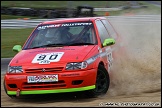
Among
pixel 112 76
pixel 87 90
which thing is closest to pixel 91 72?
pixel 87 90

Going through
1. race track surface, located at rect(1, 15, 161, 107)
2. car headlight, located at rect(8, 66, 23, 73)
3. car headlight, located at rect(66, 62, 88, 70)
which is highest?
car headlight, located at rect(66, 62, 88, 70)

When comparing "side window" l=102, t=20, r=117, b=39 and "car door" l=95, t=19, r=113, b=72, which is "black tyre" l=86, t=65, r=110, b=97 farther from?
"side window" l=102, t=20, r=117, b=39

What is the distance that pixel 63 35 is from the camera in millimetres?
7793

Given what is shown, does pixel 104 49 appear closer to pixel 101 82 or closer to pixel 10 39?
pixel 101 82

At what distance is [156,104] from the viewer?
5.83 m

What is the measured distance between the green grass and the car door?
5.67 meters

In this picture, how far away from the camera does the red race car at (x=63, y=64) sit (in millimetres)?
6578

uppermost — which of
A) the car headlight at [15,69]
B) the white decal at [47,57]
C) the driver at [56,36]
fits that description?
the driver at [56,36]

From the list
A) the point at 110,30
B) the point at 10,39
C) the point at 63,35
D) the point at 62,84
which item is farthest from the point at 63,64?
the point at 10,39

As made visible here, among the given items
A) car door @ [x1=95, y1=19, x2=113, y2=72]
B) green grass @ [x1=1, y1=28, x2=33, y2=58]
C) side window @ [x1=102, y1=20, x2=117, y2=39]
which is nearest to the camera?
car door @ [x1=95, y1=19, x2=113, y2=72]

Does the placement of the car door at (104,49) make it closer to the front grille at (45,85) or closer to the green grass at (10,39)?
the front grille at (45,85)

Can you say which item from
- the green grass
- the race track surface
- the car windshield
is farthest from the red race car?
the green grass

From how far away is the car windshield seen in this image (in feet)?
25.0

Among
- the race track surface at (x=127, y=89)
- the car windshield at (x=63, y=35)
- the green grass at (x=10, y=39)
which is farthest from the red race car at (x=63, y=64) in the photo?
the green grass at (x=10, y=39)
